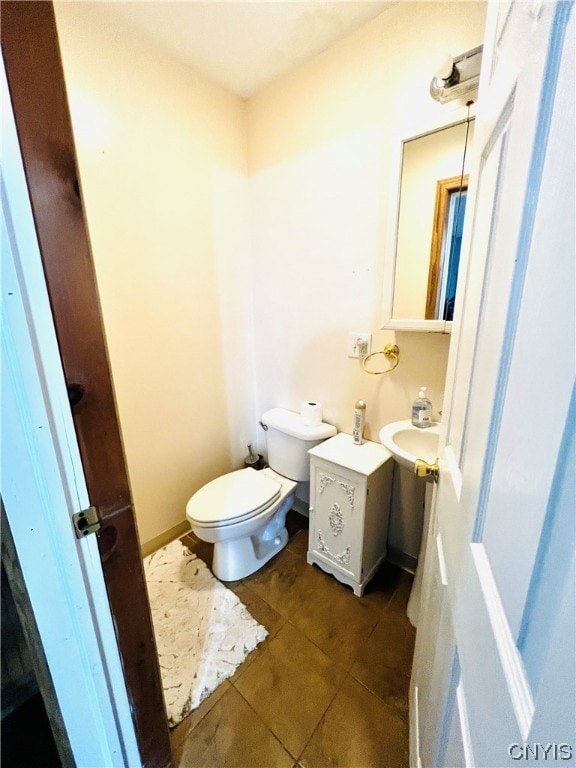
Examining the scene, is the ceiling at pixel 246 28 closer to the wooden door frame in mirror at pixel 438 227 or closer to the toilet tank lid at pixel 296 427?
the wooden door frame in mirror at pixel 438 227

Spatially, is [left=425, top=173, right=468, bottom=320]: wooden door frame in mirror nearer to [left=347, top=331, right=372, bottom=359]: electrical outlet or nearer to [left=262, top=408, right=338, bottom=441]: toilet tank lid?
[left=347, top=331, right=372, bottom=359]: electrical outlet

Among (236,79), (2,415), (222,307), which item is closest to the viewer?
(2,415)

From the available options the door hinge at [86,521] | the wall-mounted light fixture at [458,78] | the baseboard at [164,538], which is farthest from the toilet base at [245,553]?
the wall-mounted light fixture at [458,78]

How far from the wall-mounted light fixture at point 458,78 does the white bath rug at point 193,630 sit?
222 cm

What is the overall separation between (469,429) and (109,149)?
5.76ft

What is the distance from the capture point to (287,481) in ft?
5.76

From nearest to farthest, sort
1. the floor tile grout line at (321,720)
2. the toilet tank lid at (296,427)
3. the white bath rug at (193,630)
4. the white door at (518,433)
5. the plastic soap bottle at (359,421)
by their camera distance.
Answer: the white door at (518,433) → the floor tile grout line at (321,720) → the white bath rug at (193,630) → the plastic soap bottle at (359,421) → the toilet tank lid at (296,427)

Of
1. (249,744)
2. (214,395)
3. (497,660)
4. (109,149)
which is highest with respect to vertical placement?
(109,149)

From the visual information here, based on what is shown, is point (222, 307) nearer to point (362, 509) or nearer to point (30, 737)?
point (362, 509)

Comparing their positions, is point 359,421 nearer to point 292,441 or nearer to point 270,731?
point 292,441

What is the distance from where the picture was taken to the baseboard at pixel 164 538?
1.72 meters

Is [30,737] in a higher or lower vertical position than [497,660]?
lower

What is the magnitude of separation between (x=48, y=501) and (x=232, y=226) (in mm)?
1717

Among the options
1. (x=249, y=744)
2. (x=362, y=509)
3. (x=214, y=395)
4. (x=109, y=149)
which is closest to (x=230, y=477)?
(x=214, y=395)
